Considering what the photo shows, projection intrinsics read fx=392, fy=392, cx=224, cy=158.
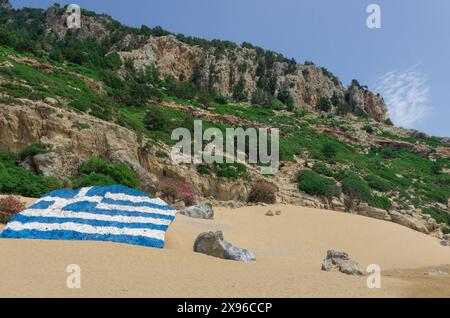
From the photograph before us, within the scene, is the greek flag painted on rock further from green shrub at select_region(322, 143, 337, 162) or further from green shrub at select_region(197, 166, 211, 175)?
green shrub at select_region(322, 143, 337, 162)

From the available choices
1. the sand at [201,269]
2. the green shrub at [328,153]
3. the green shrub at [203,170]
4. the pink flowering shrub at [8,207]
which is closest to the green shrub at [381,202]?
the green shrub at [328,153]

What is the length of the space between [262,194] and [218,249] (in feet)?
42.1

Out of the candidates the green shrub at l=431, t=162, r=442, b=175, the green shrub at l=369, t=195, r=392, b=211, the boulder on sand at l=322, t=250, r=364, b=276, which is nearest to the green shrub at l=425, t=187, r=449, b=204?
the green shrub at l=369, t=195, r=392, b=211

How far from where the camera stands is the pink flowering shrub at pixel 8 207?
1198cm

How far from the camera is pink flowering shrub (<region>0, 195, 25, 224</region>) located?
39.3 feet

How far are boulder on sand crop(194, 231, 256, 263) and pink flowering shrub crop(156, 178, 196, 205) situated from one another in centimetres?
885

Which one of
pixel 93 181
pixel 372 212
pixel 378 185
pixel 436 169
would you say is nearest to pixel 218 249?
pixel 93 181

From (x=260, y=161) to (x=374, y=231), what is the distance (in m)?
12.8

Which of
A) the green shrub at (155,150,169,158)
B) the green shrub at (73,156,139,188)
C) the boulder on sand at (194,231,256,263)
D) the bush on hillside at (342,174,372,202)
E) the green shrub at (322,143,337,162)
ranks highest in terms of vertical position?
the green shrub at (322,143,337,162)

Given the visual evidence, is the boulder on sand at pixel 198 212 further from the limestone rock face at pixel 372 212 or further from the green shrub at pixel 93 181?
the limestone rock face at pixel 372 212

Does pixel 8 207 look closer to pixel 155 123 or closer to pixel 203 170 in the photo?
pixel 203 170

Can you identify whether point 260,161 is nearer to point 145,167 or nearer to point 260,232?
point 145,167

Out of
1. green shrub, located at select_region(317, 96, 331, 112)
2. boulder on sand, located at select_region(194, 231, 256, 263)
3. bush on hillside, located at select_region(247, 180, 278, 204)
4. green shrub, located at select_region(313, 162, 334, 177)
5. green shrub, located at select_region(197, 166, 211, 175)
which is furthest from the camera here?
green shrub, located at select_region(317, 96, 331, 112)
